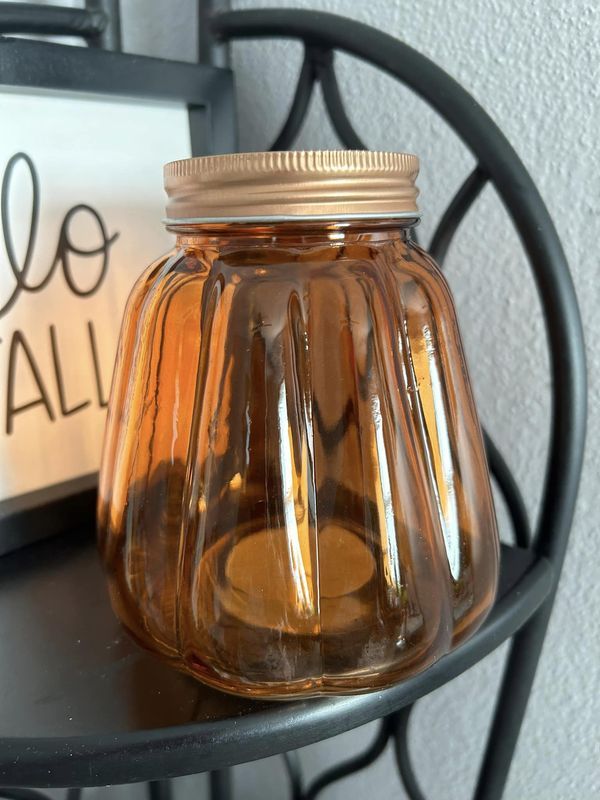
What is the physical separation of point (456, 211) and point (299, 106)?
10 cm

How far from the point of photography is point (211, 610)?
207 millimetres

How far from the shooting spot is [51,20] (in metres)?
0.32

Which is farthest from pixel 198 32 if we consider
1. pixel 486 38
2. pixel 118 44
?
pixel 486 38

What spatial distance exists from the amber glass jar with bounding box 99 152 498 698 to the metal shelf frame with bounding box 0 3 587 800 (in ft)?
0.04

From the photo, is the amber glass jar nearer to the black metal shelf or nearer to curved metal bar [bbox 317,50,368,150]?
the black metal shelf

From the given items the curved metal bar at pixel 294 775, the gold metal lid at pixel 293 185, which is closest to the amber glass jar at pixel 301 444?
the gold metal lid at pixel 293 185

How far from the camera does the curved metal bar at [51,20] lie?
0.30m

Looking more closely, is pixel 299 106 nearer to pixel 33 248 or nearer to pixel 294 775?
pixel 33 248

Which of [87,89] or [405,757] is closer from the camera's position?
[87,89]

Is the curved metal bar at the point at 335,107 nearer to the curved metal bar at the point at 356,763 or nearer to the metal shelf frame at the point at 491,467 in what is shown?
the metal shelf frame at the point at 491,467

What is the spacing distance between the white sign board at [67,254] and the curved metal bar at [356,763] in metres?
0.27

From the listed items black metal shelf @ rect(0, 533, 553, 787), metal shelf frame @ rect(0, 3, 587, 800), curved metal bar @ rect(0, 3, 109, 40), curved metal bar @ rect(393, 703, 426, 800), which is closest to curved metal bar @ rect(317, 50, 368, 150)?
metal shelf frame @ rect(0, 3, 587, 800)

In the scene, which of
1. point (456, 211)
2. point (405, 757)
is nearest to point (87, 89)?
point (456, 211)

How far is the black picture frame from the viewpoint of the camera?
277 mm
